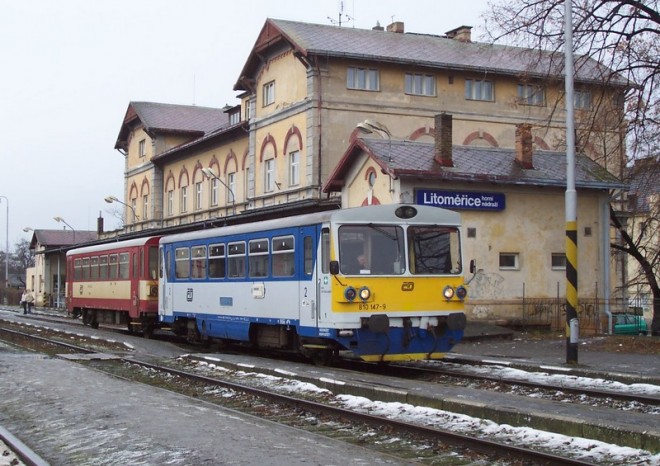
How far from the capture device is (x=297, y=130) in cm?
4022

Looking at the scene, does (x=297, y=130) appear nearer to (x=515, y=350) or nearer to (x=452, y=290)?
(x=515, y=350)

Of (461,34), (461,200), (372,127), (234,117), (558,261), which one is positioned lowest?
(558,261)

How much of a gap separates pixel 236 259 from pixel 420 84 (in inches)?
914

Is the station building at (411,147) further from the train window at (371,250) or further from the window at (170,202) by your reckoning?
the train window at (371,250)

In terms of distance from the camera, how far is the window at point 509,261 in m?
28.5

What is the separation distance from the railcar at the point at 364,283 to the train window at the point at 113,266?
41.3ft

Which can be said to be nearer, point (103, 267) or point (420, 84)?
point (103, 267)

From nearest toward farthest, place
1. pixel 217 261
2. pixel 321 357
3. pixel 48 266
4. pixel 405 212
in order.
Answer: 1. pixel 405 212
2. pixel 321 357
3. pixel 217 261
4. pixel 48 266

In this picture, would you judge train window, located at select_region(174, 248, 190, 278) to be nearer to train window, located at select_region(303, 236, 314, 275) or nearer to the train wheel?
the train wheel

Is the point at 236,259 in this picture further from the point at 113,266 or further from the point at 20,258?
the point at 20,258

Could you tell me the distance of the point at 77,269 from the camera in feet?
117

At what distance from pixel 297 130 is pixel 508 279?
14.8 meters

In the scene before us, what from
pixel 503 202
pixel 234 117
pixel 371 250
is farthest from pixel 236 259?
pixel 234 117

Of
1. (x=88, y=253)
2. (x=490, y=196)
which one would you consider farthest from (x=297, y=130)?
(x=490, y=196)
